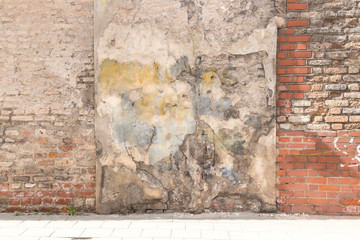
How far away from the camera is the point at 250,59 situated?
324 cm

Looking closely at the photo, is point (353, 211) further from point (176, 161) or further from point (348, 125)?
point (176, 161)

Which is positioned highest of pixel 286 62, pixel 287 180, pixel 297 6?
pixel 297 6

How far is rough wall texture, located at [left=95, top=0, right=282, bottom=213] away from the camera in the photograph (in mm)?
3232

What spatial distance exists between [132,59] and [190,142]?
1.15 m

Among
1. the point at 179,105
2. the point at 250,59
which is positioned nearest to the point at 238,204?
the point at 179,105

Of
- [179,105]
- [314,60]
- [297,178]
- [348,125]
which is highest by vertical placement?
[314,60]

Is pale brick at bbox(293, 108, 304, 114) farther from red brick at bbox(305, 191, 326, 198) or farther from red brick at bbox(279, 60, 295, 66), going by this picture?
red brick at bbox(305, 191, 326, 198)
